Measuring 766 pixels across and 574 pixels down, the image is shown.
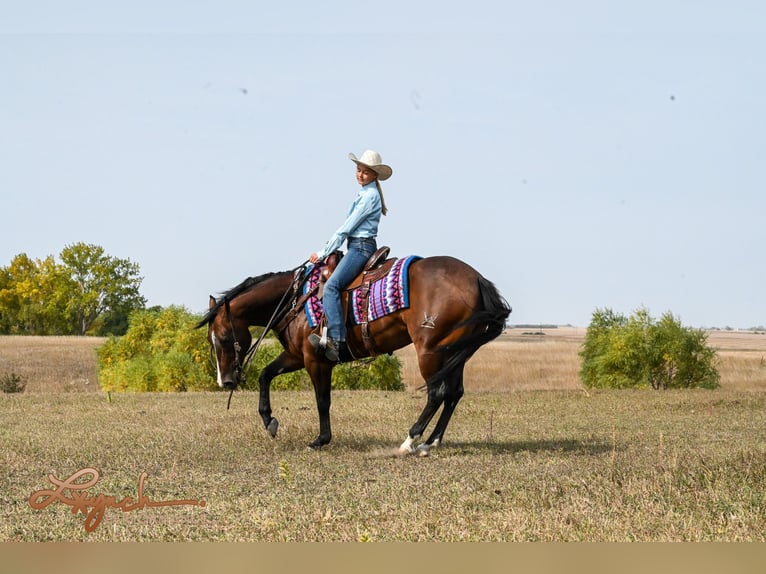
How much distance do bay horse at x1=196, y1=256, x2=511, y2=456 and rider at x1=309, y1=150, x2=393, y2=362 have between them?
0.62ft

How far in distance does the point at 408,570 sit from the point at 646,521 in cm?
340

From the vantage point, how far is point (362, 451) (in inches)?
358

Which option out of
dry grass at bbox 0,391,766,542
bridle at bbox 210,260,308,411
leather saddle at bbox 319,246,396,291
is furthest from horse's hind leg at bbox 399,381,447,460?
bridle at bbox 210,260,308,411

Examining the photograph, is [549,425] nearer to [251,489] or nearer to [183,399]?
[251,489]

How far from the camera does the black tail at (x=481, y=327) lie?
27.8 feet

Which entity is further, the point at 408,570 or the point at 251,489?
the point at 251,489

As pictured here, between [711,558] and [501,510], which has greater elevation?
[711,558]

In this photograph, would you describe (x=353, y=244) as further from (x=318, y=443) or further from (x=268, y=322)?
(x=318, y=443)

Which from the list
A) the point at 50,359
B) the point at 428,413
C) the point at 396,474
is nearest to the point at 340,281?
the point at 428,413

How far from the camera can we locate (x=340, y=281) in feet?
29.2

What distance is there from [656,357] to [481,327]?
592 inches

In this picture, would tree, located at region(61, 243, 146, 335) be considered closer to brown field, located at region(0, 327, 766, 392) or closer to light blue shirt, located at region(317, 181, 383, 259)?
brown field, located at region(0, 327, 766, 392)

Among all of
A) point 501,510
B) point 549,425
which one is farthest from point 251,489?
point 549,425

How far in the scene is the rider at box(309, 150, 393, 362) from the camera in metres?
8.88
